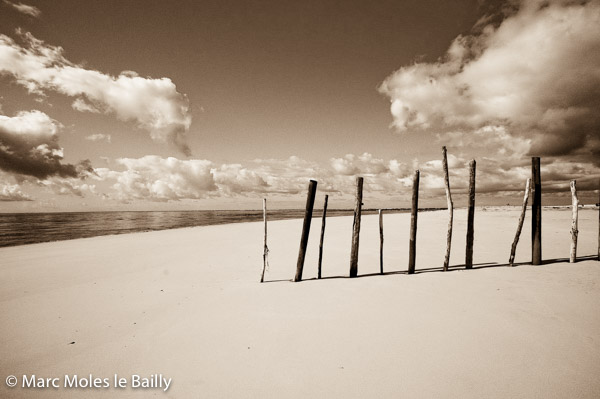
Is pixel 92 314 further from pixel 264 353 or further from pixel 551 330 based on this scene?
pixel 551 330

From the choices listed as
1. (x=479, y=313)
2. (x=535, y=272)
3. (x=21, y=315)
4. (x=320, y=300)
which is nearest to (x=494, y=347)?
(x=479, y=313)

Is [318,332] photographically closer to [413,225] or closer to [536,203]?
[413,225]

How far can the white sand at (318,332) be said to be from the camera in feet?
11.8

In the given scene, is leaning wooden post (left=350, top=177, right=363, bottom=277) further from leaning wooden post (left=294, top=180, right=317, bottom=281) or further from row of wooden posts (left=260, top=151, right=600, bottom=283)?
leaning wooden post (left=294, top=180, right=317, bottom=281)

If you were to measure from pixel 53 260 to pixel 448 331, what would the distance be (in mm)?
15977

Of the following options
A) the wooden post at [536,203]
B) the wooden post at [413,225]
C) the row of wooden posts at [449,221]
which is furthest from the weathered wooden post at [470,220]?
the wooden post at [536,203]

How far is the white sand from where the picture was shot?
359 cm

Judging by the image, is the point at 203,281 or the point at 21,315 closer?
the point at 21,315

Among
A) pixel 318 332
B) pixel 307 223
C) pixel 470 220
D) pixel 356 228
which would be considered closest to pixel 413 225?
pixel 356 228

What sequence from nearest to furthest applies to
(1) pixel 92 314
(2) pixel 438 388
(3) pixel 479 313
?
(2) pixel 438 388, (3) pixel 479 313, (1) pixel 92 314

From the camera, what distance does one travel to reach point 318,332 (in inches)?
189

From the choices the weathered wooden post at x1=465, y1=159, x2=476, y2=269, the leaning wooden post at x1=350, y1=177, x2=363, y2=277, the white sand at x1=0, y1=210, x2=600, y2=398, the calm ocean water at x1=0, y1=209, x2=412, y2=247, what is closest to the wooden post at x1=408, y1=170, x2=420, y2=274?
the white sand at x1=0, y1=210, x2=600, y2=398

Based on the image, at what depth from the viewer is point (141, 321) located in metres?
5.48

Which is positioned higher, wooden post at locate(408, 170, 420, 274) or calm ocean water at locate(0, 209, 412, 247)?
wooden post at locate(408, 170, 420, 274)
